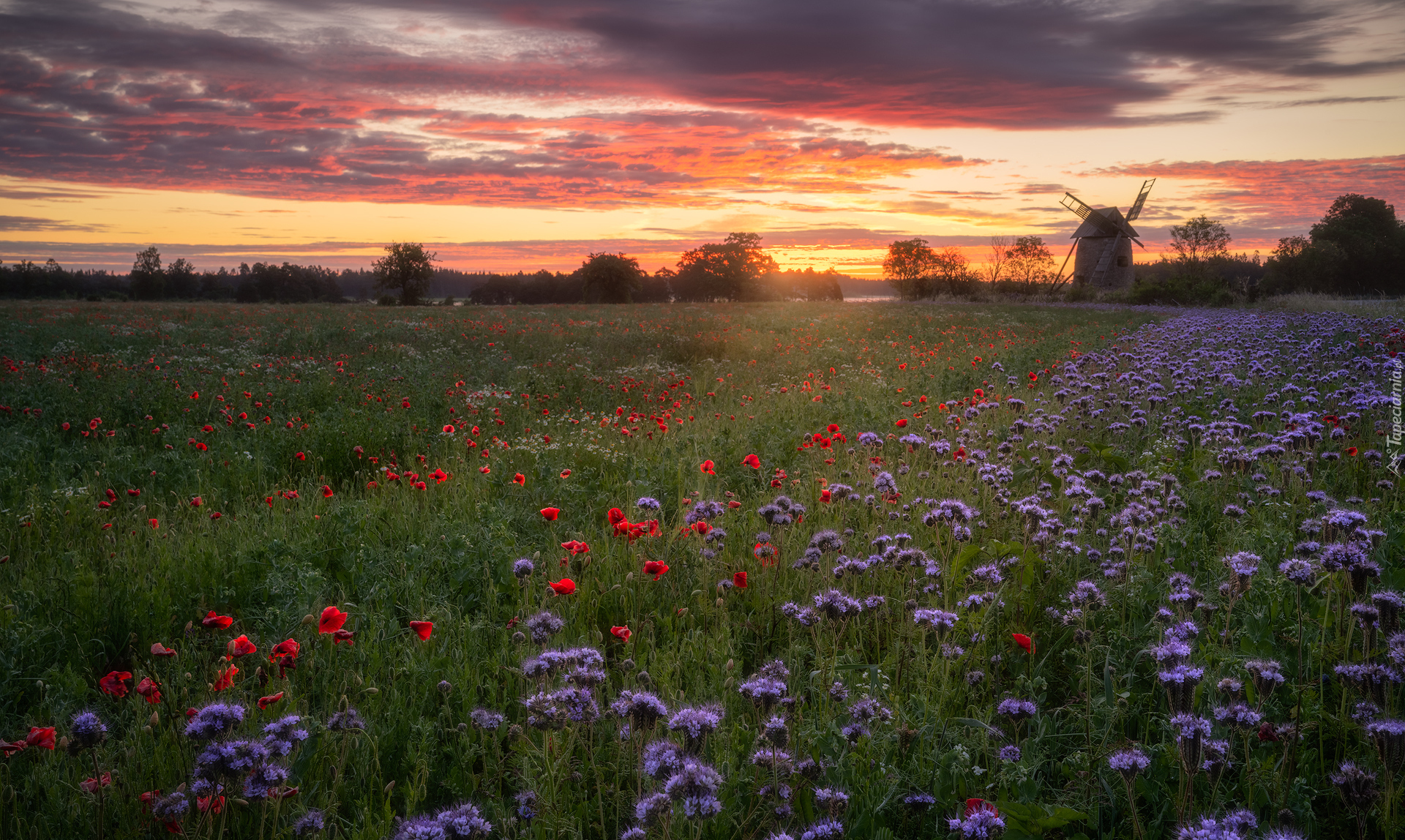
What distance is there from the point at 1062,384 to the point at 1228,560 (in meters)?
7.48

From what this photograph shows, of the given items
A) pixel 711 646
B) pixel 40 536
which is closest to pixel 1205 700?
pixel 711 646

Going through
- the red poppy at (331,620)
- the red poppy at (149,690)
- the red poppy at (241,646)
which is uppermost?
the red poppy at (331,620)

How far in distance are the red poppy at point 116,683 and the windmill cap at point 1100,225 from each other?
244ft

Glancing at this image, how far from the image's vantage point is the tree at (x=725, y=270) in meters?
92.4

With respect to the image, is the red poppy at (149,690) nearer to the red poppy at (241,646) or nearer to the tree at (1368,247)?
the red poppy at (241,646)

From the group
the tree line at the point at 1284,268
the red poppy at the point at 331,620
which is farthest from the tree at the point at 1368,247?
A: the red poppy at the point at 331,620

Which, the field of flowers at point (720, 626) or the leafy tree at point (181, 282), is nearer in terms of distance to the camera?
the field of flowers at point (720, 626)

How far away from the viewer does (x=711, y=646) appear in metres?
3.53

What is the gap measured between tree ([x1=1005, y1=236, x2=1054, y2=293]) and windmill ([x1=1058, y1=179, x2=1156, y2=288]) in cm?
1554

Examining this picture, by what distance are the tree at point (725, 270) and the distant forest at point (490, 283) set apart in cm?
10

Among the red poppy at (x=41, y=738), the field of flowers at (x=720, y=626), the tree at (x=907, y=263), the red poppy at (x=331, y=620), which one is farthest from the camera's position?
the tree at (x=907, y=263)

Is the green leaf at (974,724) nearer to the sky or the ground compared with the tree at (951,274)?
nearer to the ground

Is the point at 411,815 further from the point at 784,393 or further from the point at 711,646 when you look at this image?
the point at 784,393

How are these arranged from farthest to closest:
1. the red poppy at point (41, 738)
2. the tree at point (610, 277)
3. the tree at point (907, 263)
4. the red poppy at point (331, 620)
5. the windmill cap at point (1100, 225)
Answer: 1. the tree at point (907, 263)
2. the tree at point (610, 277)
3. the windmill cap at point (1100, 225)
4. the red poppy at point (331, 620)
5. the red poppy at point (41, 738)
